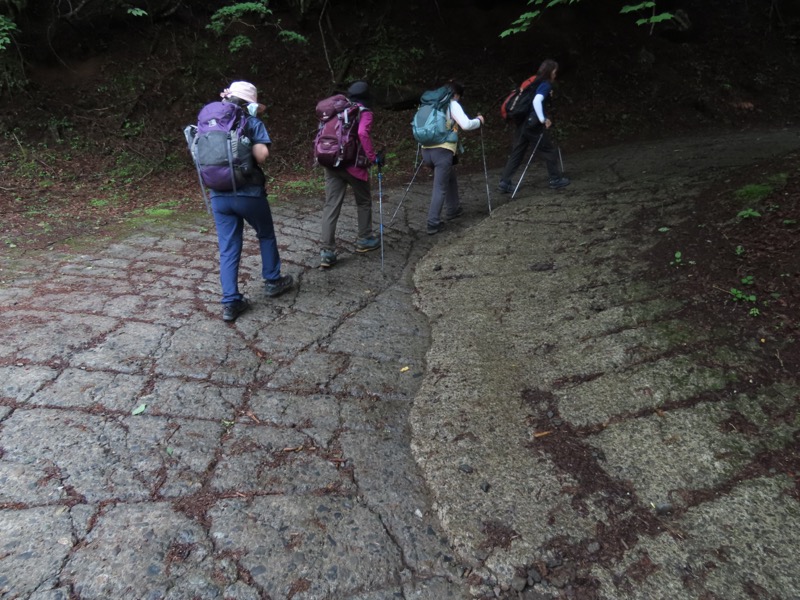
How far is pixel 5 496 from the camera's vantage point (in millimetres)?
2254

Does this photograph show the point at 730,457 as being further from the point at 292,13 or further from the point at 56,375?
the point at 292,13

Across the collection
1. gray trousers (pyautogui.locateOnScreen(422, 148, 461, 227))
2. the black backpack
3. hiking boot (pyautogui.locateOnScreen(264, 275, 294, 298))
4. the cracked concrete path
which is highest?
the black backpack

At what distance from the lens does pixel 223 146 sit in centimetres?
372

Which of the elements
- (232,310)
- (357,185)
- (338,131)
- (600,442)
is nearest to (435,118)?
(357,185)

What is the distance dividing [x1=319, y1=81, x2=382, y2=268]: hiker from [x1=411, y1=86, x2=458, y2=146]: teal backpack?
43.2 inches

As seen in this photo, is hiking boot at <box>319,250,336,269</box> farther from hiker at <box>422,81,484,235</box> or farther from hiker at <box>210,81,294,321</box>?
hiker at <box>422,81,484,235</box>

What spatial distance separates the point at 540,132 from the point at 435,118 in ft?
5.91

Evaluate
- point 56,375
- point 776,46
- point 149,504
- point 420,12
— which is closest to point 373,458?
point 149,504

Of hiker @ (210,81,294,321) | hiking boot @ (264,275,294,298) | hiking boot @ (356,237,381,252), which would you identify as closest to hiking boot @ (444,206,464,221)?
hiking boot @ (356,237,381,252)

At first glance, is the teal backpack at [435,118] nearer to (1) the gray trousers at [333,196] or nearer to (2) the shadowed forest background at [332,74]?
(1) the gray trousers at [333,196]

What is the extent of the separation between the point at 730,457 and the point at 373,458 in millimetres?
1713

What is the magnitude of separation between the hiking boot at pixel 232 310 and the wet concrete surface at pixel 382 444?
0.22 ft

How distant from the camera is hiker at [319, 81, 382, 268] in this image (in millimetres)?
4811

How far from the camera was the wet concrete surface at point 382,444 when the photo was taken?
2016 mm
